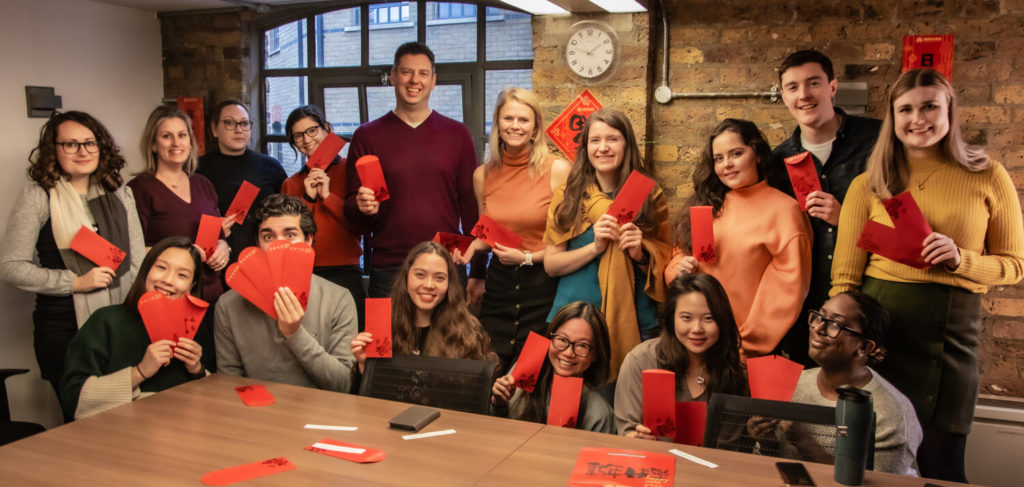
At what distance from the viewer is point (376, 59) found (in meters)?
4.80

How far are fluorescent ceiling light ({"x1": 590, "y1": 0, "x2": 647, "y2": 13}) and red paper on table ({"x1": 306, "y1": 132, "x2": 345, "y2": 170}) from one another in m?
1.28

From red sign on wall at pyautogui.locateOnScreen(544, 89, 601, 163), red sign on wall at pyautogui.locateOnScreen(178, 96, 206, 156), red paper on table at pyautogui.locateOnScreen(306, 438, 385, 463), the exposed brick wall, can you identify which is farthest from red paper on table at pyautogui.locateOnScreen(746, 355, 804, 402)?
red sign on wall at pyautogui.locateOnScreen(178, 96, 206, 156)

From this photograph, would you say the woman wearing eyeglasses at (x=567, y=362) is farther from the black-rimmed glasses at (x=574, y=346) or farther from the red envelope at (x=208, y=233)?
the red envelope at (x=208, y=233)

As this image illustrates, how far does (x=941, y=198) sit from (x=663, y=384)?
109 cm

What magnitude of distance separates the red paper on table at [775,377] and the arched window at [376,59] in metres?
2.77

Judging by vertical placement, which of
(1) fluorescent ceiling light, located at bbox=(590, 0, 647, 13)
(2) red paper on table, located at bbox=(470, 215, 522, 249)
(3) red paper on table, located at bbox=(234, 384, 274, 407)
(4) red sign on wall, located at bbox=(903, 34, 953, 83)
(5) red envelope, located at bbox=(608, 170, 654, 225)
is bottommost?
(3) red paper on table, located at bbox=(234, 384, 274, 407)

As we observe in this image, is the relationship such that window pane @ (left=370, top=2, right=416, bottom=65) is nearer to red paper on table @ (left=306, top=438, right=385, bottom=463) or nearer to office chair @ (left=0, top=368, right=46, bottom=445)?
office chair @ (left=0, top=368, right=46, bottom=445)

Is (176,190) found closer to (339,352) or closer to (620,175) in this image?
(339,352)

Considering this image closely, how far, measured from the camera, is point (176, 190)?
3.39 m

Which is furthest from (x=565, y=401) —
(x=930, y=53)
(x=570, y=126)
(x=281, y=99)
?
(x=281, y=99)

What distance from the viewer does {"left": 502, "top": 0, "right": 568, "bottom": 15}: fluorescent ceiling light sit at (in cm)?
338

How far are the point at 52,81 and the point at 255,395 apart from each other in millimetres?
2886

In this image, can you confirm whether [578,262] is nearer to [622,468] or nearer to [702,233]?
[702,233]

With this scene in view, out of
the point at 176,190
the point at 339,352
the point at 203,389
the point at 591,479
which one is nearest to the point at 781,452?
the point at 591,479
